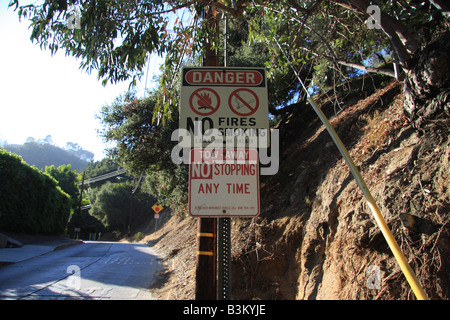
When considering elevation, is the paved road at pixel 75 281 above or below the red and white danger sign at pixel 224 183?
below

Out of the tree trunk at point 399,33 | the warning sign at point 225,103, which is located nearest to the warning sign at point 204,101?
the warning sign at point 225,103

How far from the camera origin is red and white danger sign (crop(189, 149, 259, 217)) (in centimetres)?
238

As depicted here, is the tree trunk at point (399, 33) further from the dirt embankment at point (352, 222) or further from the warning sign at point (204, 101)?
the warning sign at point (204, 101)

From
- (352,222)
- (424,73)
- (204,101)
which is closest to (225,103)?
(204,101)

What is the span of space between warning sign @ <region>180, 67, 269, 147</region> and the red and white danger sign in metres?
0.12

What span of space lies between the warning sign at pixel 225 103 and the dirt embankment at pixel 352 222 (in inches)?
102

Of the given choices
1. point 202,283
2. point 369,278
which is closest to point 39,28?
point 202,283

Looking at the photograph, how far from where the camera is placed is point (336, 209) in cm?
543

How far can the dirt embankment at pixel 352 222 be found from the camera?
3.76 metres

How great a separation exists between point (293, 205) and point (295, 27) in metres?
4.29

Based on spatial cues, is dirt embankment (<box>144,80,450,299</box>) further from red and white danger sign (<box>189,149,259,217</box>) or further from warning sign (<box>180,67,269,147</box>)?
warning sign (<box>180,67,269,147</box>)

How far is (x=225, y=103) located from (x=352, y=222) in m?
3.14

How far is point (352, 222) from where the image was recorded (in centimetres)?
467
